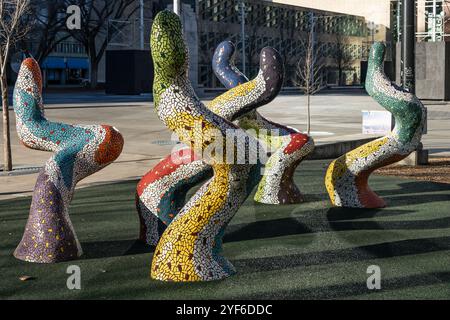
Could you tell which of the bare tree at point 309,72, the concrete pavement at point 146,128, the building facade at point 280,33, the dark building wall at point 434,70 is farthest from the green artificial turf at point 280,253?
the building facade at point 280,33

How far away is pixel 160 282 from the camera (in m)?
7.64

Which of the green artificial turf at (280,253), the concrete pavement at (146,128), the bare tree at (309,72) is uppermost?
the bare tree at (309,72)

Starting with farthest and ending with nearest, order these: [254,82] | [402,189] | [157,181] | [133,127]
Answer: [133,127] < [402,189] < [254,82] < [157,181]

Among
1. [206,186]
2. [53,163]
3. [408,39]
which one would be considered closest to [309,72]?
[408,39]

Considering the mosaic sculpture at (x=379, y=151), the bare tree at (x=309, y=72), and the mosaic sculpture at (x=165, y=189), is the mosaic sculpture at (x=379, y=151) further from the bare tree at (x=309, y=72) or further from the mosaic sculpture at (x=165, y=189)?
the bare tree at (x=309, y=72)

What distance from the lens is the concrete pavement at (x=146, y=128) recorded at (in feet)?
51.6

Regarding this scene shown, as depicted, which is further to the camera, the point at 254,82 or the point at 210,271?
the point at 254,82

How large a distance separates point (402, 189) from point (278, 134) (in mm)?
2883

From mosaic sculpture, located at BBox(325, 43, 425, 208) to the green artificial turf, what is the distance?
0.33 meters

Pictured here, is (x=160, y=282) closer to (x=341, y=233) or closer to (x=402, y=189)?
(x=341, y=233)

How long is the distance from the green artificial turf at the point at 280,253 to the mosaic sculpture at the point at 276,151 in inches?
10.9

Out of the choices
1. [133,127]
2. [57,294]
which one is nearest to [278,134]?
[57,294]

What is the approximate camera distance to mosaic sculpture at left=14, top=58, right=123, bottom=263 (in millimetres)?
8539

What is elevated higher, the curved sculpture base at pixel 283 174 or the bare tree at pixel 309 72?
the bare tree at pixel 309 72
